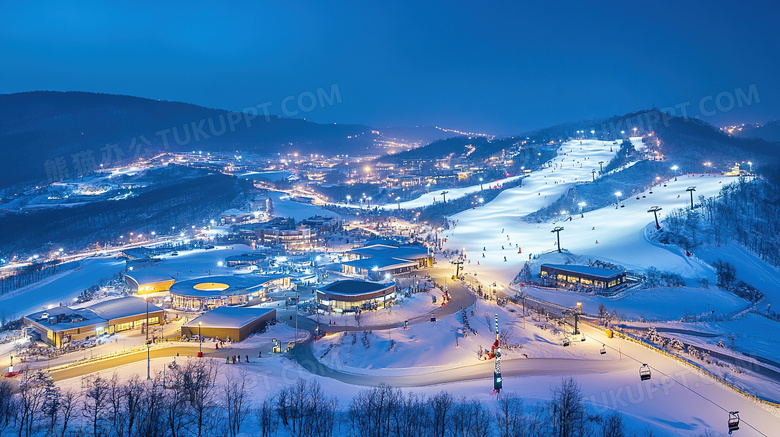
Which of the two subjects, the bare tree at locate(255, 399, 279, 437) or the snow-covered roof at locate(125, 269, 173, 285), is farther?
the snow-covered roof at locate(125, 269, 173, 285)

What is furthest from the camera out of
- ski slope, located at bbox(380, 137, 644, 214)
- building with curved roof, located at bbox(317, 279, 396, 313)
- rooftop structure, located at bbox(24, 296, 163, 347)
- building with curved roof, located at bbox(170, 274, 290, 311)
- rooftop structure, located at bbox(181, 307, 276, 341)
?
ski slope, located at bbox(380, 137, 644, 214)

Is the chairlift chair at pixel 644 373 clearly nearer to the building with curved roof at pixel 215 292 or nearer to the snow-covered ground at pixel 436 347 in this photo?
the snow-covered ground at pixel 436 347

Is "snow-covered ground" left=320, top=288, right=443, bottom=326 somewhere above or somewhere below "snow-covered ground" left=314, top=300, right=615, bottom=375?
above

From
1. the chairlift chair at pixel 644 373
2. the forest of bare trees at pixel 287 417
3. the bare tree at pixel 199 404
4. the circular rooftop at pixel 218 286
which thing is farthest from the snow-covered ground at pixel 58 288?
the chairlift chair at pixel 644 373

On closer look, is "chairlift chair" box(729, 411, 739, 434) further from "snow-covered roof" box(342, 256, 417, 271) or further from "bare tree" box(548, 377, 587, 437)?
"snow-covered roof" box(342, 256, 417, 271)

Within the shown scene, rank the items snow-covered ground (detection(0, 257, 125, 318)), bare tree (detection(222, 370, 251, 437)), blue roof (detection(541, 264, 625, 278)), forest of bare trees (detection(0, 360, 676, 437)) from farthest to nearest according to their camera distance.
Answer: snow-covered ground (detection(0, 257, 125, 318))
blue roof (detection(541, 264, 625, 278))
bare tree (detection(222, 370, 251, 437))
forest of bare trees (detection(0, 360, 676, 437))

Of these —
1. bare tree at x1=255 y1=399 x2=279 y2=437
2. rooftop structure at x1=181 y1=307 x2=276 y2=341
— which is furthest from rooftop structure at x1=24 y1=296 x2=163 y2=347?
bare tree at x1=255 y1=399 x2=279 y2=437
